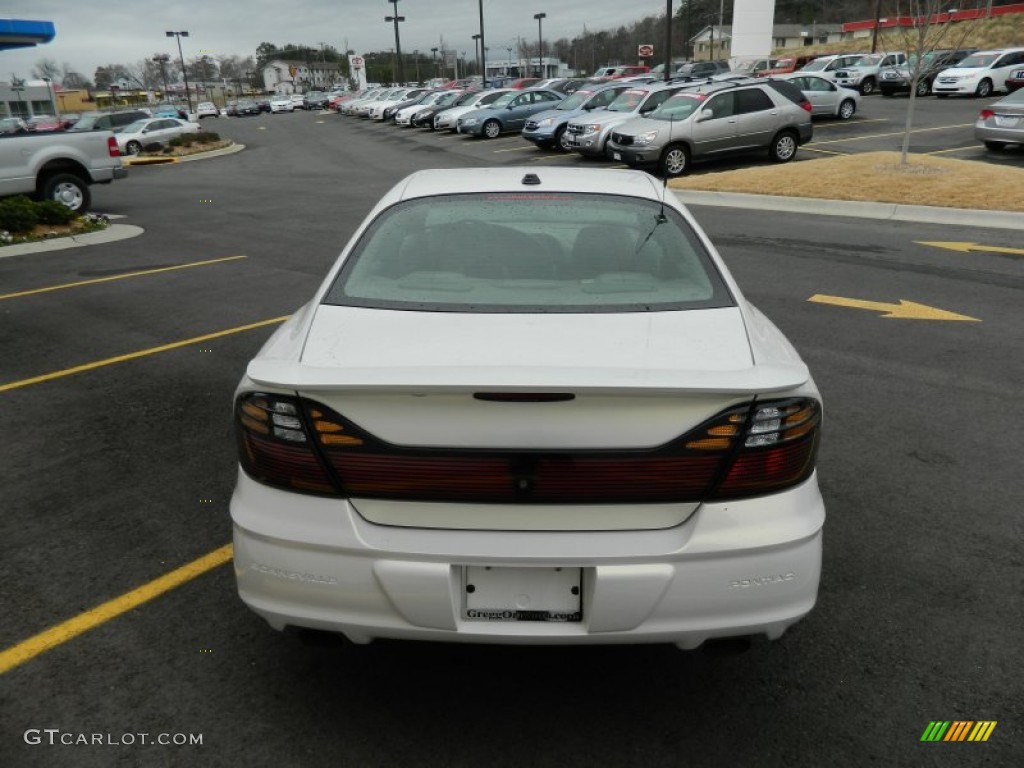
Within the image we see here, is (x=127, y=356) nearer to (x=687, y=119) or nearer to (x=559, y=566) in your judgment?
(x=559, y=566)

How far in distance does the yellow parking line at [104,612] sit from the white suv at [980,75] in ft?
116

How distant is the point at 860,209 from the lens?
13523 millimetres

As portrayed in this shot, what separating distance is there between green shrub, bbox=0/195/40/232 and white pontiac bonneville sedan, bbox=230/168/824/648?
41.5ft

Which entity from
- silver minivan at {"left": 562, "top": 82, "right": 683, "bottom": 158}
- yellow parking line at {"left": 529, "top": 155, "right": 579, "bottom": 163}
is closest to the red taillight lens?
silver minivan at {"left": 562, "top": 82, "right": 683, "bottom": 158}

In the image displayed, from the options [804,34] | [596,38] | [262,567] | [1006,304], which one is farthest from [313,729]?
[596,38]

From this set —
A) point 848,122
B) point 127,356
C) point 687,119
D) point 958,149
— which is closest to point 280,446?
point 127,356

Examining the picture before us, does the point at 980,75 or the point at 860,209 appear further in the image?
the point at 980,75

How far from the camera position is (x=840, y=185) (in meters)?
14.9

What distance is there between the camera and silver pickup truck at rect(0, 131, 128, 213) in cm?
1401

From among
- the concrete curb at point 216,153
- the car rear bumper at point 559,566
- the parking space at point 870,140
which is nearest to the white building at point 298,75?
the concrete curb at point 216,153

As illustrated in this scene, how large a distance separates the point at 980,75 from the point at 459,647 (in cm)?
3580

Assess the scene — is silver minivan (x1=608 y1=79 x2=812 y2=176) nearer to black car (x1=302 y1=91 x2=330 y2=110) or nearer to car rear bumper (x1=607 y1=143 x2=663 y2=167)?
→ car rear bumper (x1=607 y1=143 x2=663 y2=167)

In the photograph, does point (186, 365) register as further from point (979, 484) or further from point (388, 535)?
point (979, 484)

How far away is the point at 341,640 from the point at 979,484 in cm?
347
